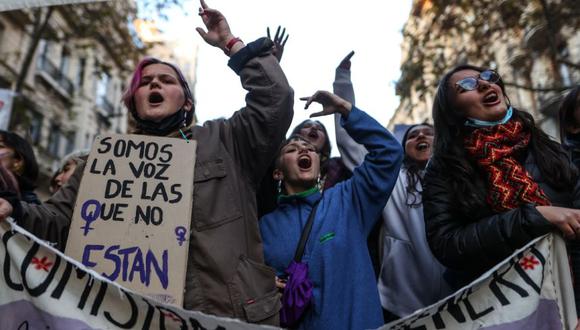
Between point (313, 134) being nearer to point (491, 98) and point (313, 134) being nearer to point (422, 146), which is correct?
point (422, 146)

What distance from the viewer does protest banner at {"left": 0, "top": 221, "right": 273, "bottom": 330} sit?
5.96 feet

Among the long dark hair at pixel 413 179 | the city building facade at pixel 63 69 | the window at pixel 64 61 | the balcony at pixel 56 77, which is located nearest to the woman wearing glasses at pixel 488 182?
the long dark hair at pixel 413 179

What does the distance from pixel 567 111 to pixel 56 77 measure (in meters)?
22.7

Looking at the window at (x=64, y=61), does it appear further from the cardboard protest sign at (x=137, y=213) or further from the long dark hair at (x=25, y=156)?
the cardboard protest sign at (x=137, y=213)

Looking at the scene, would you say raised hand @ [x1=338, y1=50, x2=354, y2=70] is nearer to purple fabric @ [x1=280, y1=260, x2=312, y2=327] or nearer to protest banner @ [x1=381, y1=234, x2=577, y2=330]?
purple fabric @ [x1=280, y1=260, x2=312, y2=327]

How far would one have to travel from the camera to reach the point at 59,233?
86.4 inches

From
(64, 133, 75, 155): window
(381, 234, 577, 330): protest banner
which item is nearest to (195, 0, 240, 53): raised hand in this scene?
(381, 234, 577, 330): protest banner

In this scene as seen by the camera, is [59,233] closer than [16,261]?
No

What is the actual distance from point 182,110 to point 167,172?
16.7 inches

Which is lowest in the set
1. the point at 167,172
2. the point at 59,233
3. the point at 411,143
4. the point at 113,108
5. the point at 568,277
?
the point at 568,277

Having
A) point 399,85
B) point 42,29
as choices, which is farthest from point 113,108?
point 399,85

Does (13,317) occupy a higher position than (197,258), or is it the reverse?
(197,258)

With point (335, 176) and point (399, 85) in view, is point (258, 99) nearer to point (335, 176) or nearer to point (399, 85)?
point (335, 176)

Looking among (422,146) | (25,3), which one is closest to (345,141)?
(422,146)
